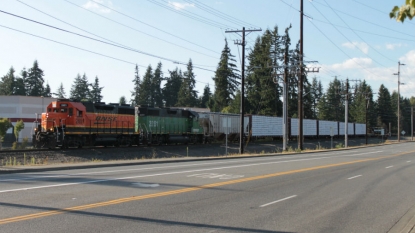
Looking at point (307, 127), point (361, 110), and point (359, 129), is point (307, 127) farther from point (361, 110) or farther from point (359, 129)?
point (361, 110)

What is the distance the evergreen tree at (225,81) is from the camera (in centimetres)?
9869

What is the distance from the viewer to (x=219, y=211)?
30.3 ft

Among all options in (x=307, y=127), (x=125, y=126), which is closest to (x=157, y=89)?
(x=307, y=127)

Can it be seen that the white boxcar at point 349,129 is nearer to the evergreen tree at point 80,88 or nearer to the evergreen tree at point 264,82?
the evergreen tree at point 264,82

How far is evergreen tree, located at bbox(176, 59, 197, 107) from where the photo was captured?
12538 cm

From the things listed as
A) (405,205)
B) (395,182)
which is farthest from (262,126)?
(405,205)

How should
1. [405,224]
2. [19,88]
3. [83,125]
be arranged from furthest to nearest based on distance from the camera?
[19,88] → [83,125] → [405,224]

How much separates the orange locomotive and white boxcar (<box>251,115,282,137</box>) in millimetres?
20655

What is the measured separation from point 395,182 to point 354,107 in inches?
5640

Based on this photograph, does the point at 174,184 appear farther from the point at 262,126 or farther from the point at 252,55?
the point at 252,55

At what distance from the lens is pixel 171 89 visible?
13625cm

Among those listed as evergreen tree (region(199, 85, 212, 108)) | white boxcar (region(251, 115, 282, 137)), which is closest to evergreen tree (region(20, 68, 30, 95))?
evergreen tree (region(199, 85, 212, 108))

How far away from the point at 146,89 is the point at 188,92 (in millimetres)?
13595

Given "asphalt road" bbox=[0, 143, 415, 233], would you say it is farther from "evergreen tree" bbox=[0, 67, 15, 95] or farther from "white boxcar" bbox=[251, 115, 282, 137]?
"evergreen tree" bbox=[0, 67, 15, 95]
